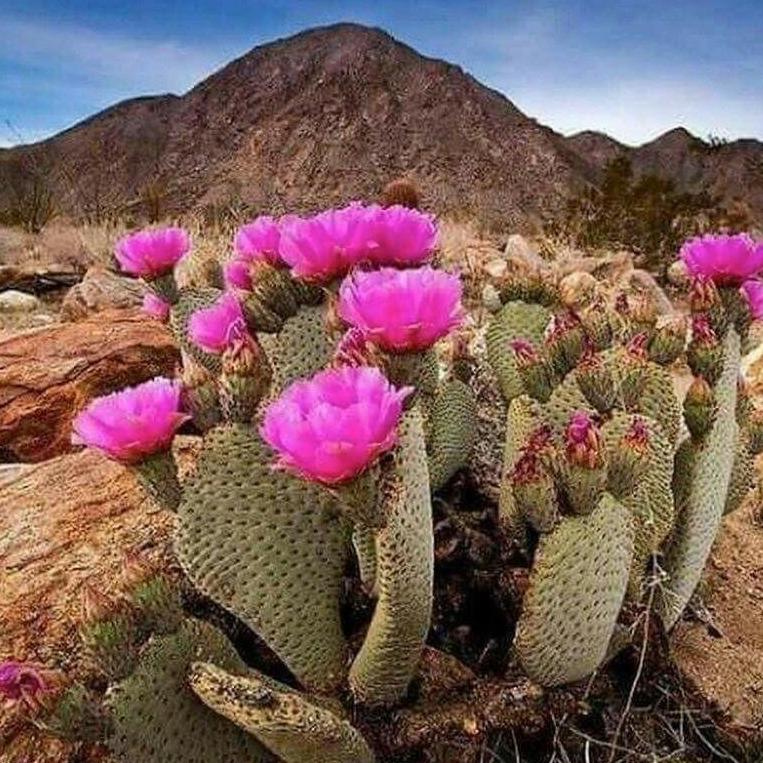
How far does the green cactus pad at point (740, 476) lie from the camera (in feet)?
7.78

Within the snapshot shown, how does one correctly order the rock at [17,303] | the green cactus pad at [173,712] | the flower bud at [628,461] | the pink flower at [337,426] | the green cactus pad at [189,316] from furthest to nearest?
the rock at [17,303] → the green cactus pad at [189,316] → the flower bud at [628,461] → the green cactus pad at [173,712] → the pink flower at [337,426]

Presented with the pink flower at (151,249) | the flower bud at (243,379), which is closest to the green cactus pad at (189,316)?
the pink flower at (151,249)

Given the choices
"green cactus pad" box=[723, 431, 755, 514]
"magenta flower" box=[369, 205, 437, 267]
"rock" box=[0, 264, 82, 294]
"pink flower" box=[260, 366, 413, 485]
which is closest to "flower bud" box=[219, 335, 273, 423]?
"magenta flower" box=[369, 205, 437, 267]

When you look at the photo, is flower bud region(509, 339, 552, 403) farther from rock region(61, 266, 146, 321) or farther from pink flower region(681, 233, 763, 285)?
rock region(61, 266, 146, 321)

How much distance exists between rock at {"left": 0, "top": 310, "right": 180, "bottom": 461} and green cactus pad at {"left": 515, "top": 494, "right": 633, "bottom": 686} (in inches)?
83.4

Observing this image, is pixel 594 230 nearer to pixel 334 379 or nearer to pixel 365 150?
pixel 334 379

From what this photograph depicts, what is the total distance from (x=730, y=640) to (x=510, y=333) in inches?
31.9

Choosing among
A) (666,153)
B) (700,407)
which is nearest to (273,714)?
(700,407)

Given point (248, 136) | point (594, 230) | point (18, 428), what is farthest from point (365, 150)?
point (18, 428)

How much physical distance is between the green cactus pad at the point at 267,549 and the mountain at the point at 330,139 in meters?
30.6

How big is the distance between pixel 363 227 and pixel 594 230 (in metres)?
12.8

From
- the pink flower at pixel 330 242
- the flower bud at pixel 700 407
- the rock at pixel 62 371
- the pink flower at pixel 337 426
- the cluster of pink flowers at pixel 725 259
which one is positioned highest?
the pink flower at pixel 330 242

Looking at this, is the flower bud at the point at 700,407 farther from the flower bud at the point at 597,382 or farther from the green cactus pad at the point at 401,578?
the green cactus pad at the point at 401,578

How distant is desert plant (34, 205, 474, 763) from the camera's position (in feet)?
4.34
